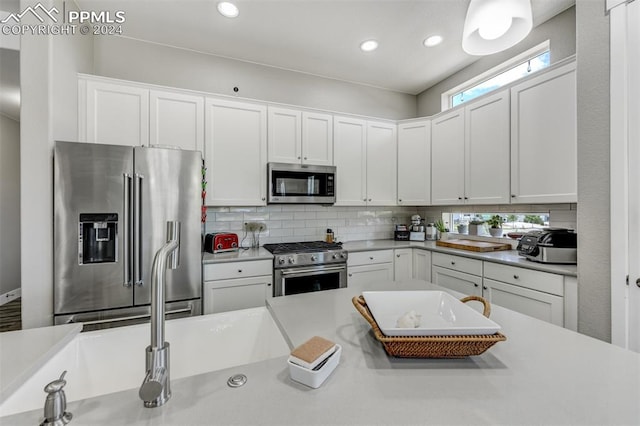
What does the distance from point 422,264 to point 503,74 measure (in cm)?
226

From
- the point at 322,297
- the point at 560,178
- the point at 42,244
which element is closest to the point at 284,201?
the point at 322,297

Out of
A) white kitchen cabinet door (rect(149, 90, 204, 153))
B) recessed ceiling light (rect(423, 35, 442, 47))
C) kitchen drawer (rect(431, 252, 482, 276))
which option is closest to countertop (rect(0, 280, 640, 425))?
kitchen drawer (rect(431, 252, 482, 276))

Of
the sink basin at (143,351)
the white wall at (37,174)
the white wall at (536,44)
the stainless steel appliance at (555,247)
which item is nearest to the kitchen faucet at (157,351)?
the sink basin at (143,351)

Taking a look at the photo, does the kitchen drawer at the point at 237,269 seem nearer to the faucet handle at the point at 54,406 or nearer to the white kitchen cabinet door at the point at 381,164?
the white kitchen cabinet door at the point at 381,164

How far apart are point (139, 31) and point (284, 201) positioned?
2158 mm

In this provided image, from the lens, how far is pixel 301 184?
3.00 metres

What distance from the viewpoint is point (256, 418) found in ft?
1.89

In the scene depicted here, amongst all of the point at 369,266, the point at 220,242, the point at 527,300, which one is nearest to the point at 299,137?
the point at 220,242

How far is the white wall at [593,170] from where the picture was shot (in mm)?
1600

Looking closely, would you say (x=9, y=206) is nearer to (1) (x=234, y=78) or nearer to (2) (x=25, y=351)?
(1) (x=234, y=78)

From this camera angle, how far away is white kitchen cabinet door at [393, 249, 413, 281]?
3.16m

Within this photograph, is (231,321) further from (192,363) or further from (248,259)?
(248,259)

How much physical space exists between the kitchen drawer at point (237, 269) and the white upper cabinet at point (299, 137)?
1129mm

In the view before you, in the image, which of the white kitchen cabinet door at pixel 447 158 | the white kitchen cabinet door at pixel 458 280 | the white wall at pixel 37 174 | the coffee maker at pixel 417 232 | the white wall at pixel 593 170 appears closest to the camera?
the white wall at pixel 593 170
